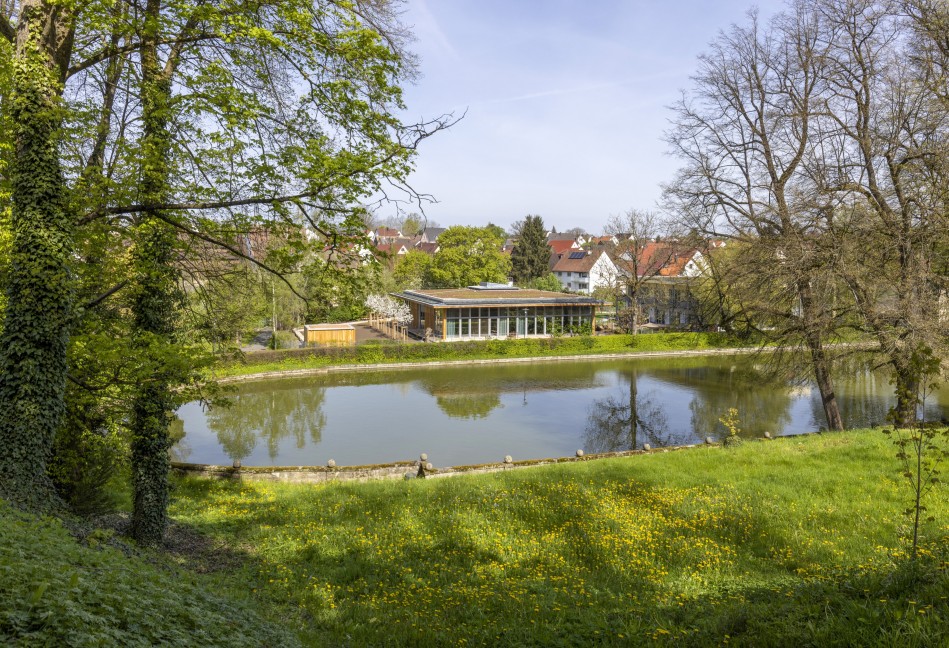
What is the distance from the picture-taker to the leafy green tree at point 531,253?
5492 centimetres

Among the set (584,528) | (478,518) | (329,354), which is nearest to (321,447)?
(478,518)

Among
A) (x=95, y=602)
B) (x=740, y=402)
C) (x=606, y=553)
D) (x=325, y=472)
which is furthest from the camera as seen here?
(x=740, y=402)

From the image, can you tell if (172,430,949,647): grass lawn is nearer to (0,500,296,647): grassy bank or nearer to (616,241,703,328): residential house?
(0,500,296,647): grassy bank

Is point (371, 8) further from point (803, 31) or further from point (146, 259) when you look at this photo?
point (803, 31)

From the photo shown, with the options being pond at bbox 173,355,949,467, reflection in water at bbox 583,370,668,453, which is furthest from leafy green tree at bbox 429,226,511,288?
reflection in water at bbox 583,370,668,453

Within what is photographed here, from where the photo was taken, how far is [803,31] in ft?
49.6

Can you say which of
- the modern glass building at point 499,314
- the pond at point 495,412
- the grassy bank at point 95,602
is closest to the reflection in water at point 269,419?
the pond at point 495,412

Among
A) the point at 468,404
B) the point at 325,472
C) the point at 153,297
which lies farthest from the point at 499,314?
the point at 153,297

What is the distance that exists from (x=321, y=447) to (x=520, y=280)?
1594 inches

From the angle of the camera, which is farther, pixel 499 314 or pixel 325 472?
pixel 499 314

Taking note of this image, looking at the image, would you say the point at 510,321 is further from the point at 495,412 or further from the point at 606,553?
the point at 606,553

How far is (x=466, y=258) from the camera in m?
48.5

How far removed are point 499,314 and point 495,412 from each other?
701 inches

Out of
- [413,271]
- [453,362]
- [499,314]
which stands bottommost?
[453,362]
